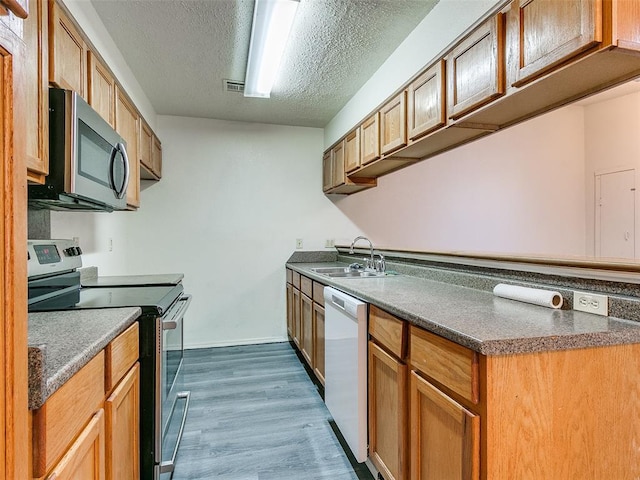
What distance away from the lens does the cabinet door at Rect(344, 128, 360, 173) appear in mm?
2984

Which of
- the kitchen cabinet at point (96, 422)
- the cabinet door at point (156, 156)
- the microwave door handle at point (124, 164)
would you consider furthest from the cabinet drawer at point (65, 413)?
the cabinet door at point (156, 156)

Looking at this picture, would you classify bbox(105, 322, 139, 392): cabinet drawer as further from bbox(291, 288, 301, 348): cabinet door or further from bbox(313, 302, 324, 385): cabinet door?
bbox(291, 288, 301, 348): cabinet door

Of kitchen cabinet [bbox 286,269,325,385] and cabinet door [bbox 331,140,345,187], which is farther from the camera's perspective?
cabinet door [bbox 331,140,345,187]

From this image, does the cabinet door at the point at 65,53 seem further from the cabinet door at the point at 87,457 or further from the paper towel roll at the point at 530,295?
the paper towel roll at the point at 530,295

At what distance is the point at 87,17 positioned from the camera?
182cm

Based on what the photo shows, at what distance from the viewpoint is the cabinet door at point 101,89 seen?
5.78 feet

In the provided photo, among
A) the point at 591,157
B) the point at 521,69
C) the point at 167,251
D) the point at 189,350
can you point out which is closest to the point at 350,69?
the point at 521,69

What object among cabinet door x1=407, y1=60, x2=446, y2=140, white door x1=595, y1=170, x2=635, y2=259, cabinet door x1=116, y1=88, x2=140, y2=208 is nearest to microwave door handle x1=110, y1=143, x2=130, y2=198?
cabinet door x1=116, y1=88, x2=140, y2=208

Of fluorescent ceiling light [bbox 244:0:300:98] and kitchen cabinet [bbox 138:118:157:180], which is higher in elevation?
fluorescent ceiling light [bbox 244:0:300:98]

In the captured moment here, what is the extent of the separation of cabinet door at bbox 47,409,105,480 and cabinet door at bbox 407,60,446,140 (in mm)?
1896

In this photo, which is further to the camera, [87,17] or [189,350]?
[189,350]

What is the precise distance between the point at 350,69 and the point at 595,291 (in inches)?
84.5

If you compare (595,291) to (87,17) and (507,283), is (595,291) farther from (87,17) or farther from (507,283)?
(87,17)

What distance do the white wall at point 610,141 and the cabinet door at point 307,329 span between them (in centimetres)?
418
